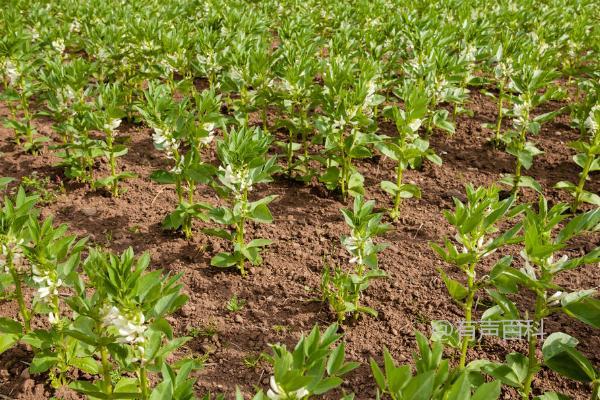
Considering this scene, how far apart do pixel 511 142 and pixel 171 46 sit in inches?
151

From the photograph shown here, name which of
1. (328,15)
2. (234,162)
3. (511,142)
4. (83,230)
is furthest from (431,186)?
(328,15)

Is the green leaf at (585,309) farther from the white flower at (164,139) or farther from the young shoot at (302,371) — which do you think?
the white flower at (164,139)

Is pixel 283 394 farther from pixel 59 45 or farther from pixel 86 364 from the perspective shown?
pixel 59 45

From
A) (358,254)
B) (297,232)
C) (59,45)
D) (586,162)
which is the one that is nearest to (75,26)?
(59,45)

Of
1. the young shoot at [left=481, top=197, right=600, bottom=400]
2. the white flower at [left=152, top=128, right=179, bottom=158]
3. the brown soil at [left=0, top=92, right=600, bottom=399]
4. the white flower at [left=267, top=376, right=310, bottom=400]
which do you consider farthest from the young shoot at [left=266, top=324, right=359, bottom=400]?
the white flower at [left=152, top=128, right=179, bottom=158]

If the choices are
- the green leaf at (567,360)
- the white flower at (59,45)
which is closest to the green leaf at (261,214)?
the green leaf at (567,360)

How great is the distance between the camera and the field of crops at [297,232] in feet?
8.39

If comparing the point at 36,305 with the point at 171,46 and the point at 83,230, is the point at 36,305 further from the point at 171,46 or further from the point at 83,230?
the point at 171,46

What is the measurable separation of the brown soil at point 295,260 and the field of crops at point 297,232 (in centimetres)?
2

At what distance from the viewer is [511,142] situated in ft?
17.5

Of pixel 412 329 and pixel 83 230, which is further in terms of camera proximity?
pixel 83 230

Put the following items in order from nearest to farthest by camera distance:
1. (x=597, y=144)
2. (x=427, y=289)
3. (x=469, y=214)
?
1. (x=469, y=214)
2. (x=427, y=289)
3. (x=597, y=144)

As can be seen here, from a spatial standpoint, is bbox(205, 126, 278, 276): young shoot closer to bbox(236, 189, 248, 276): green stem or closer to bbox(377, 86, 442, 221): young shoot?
bbox(236, 189, 248, 276): green stem

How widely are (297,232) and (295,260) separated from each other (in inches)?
14.6
